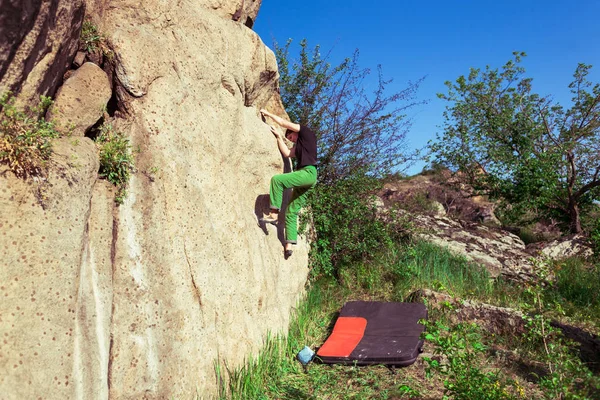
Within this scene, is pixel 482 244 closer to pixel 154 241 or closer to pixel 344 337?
pixel 344 337

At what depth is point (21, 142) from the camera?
2680 millimetres

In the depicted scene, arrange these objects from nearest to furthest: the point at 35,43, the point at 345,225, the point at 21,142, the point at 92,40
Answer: the point at 21,142, the point at 35,43, the point at 92,40, the point at 345,225

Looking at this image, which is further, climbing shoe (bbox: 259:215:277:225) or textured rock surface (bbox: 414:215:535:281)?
textured rock surface (bbox: 414:215:535:281)

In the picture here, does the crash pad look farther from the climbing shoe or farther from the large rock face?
the climbing shoe

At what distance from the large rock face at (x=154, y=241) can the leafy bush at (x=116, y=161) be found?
0.24 ft

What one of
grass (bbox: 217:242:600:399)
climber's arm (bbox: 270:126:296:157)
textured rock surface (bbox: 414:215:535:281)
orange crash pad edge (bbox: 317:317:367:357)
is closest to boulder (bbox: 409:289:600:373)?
grass (bbox: 217:242:600:399)

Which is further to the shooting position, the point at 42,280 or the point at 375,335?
the point at 375,335

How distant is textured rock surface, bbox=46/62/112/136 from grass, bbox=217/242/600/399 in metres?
2.39

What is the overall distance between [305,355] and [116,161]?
3.08 meters

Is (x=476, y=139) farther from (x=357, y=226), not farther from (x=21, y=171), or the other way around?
(x=21, y=171)

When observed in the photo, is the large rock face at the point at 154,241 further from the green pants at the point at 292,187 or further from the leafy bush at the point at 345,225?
the leafy bush at the point at 345,225

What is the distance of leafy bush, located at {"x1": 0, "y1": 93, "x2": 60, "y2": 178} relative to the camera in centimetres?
264

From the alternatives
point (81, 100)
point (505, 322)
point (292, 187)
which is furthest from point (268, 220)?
point (505, 322)

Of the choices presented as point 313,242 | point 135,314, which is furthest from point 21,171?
point 313,242
